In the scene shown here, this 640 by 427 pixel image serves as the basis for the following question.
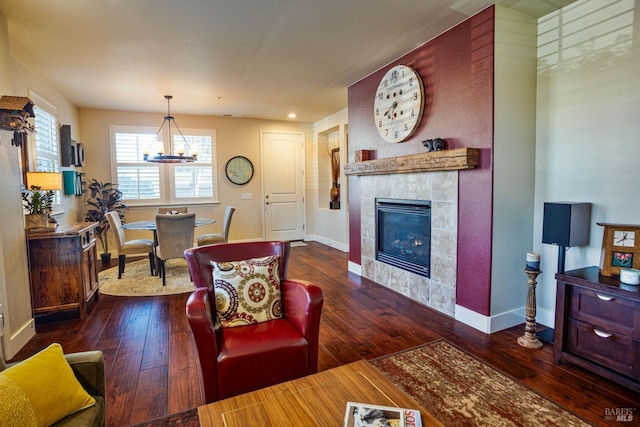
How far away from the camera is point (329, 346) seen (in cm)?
264

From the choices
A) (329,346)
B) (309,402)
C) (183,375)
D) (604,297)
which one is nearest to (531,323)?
(604,297)

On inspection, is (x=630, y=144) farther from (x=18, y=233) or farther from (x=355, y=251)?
(x=18, y=233)

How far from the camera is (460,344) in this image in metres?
2.63

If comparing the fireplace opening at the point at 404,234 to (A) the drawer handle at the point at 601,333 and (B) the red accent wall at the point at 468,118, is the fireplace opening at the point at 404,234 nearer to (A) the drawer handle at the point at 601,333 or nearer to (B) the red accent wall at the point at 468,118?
(B) the red accent wall at the point at 468,118

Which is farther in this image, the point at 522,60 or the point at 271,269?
the point at 522,60

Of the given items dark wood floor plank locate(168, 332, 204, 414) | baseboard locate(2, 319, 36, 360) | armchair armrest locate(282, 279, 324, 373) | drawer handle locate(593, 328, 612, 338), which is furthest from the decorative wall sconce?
drawer handle locate(593, 328, 612, 338)

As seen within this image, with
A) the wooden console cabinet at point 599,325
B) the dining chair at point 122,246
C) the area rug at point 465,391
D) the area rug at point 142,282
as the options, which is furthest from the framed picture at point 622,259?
the dining chair at point 122,246

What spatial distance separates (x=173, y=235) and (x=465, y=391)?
347cm

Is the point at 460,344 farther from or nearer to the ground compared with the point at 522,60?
nearer to the ground

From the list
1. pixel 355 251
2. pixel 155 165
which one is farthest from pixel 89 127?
pixel 355 251

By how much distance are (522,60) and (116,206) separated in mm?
6089

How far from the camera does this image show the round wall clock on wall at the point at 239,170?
6.69 meters

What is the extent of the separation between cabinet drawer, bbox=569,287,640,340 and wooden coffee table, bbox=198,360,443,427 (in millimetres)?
1595

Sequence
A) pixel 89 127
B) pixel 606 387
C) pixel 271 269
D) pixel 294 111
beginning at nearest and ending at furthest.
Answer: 1. pixel 606 387
2. pixel 271 269
3. pixel 89 127
4. pixel 294 111
